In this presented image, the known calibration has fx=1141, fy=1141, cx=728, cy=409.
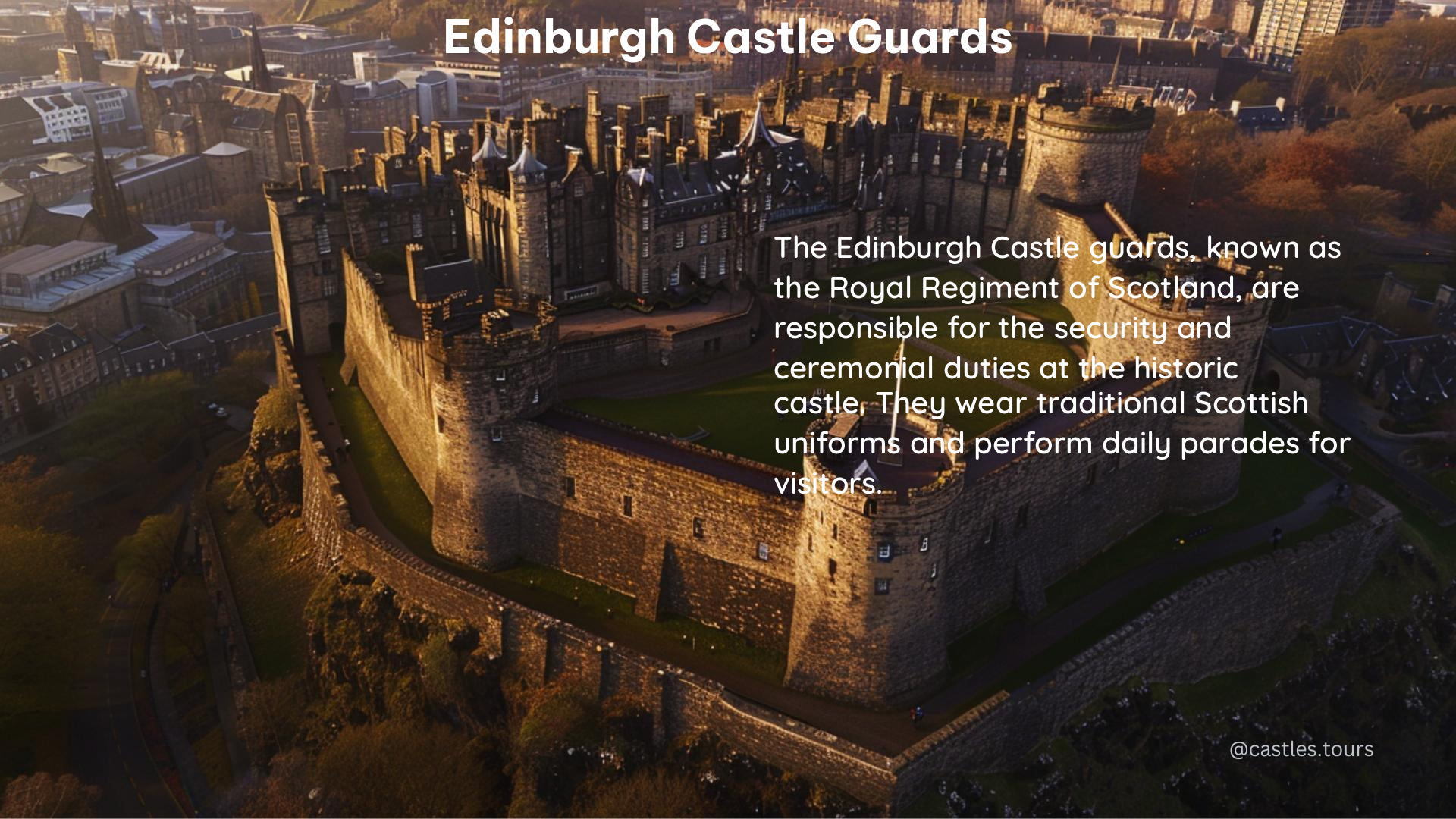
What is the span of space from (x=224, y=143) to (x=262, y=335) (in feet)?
196

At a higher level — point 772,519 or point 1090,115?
point 1090,115

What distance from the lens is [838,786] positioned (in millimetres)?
40469

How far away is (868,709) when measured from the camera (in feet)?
142

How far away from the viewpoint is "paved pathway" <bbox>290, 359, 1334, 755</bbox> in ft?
139

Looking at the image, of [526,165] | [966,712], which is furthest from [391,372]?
[966,712]

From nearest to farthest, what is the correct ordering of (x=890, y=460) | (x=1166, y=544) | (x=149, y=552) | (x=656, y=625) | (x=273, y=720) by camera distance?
1. (x=890, y=460)
2. (x=656, y=625)
3. (x=273, y=720)
4. (x=1166, y=544)
5. (x=149, y=552)

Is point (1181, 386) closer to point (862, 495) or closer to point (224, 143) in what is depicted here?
point (862, 495)

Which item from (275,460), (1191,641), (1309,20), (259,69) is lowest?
(275,460)

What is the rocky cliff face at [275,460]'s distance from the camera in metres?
65.8

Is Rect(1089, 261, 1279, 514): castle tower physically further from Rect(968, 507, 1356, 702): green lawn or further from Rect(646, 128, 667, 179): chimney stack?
Rect(646, 128, 667, 179): chimney stack

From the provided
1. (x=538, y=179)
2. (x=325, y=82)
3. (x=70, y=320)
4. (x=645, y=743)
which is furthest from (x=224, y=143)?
(x=645, y=743)

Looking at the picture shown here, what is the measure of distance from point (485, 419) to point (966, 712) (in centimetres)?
2321

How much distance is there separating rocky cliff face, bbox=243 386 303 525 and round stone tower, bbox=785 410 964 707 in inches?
1378

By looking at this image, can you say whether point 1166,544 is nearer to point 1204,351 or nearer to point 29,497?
point 1204,351
